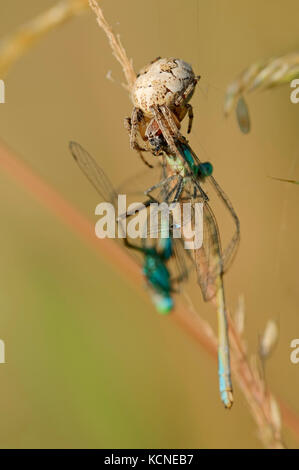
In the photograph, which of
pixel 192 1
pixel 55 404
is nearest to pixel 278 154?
pixel 192 1

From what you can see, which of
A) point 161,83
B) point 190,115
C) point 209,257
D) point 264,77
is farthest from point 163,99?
point 209,257

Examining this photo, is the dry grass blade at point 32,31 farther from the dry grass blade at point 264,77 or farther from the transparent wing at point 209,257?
the transparent wing at point 209,257

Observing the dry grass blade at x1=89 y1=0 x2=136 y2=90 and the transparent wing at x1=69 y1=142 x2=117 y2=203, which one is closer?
the dry grass blade at x1=89 y1=0 x2=136 y2=90

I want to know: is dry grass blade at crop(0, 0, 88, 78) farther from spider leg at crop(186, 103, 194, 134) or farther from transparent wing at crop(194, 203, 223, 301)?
transparent wing at crop(194, 203, 223, 301)

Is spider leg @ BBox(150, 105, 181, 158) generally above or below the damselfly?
above

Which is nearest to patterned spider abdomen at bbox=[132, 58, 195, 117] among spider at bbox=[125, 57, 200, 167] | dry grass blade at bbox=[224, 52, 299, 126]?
spider at bbox=[125, 57, 200, 167]
